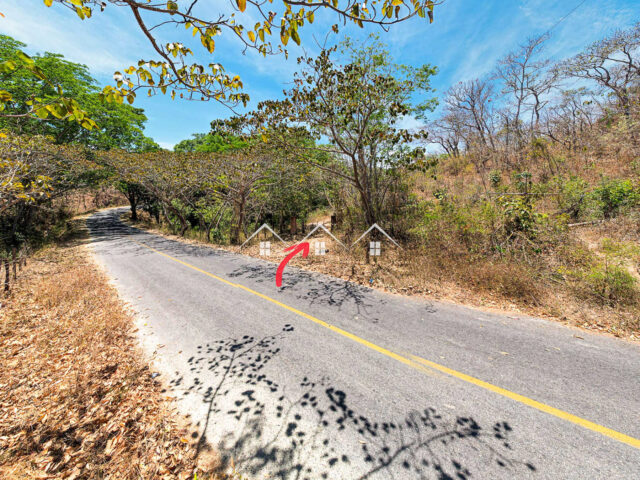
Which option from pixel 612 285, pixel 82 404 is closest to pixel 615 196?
pixel 612 285

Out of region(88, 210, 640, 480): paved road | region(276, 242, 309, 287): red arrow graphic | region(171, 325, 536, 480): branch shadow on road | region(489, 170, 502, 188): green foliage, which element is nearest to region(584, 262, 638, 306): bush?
region(88, 210, 640, 480): paved road

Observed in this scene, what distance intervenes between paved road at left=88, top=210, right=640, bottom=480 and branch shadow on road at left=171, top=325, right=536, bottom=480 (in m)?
0.01

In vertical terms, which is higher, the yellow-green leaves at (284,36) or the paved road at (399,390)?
the yellow-green leaves at (284,36)

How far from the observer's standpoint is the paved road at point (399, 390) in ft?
8.39

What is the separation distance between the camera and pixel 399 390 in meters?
3.44

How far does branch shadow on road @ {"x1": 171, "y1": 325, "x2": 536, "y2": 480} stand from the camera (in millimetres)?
2502

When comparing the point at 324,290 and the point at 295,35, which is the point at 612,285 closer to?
the point at 324,290

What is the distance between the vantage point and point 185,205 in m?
20.6

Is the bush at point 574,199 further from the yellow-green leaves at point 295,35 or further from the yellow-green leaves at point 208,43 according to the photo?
the yellow-green leaves at point 208,43

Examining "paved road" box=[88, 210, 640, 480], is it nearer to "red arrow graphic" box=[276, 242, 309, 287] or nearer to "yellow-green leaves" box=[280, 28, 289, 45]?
"red arrow graphic" box=[276, 242, 309, 287]

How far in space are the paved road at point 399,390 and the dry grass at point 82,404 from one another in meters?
0.36

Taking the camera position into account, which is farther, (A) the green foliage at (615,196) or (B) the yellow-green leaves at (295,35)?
(A) the green foliage at (615,196)

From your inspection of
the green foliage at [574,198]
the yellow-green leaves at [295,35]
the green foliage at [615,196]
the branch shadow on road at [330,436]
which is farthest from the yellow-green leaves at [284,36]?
the green foliage at [615,196]

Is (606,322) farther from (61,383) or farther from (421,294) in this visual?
(61,383)
